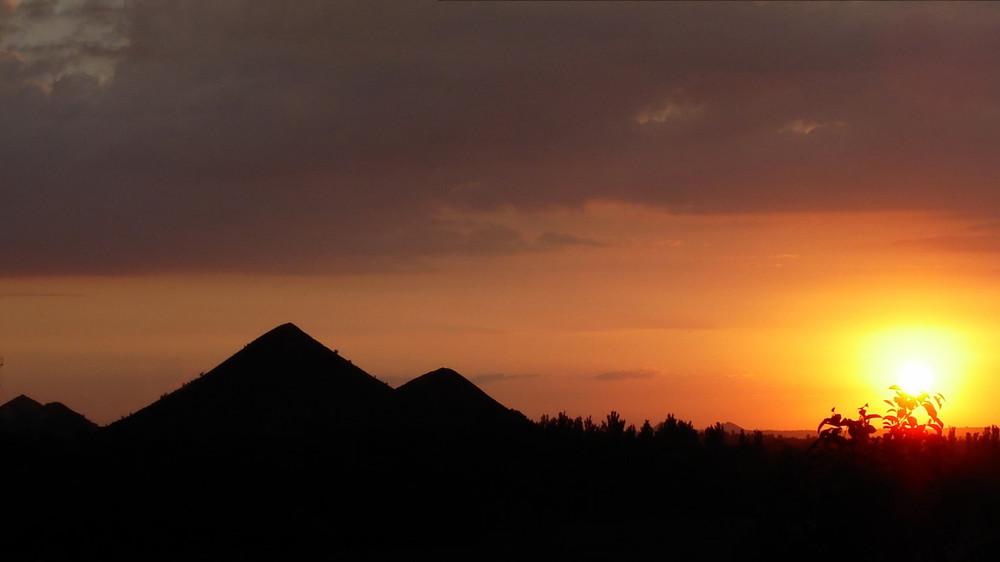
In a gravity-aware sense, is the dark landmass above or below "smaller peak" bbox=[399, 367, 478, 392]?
below

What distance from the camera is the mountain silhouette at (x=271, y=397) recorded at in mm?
21922

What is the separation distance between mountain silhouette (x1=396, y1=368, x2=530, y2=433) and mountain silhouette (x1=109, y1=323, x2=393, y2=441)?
114 centimetres

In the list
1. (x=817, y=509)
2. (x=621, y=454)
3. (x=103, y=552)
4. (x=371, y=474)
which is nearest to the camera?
(x=817, y=509)

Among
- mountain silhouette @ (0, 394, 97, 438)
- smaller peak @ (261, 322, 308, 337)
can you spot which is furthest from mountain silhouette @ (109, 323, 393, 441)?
mountain silhouette @ (0, 394, 97, 438)

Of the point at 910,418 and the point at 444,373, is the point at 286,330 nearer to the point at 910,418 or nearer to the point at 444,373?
the point at 444,373

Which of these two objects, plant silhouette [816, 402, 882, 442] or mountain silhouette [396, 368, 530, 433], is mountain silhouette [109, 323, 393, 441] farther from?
plant silhouette [816, 402, 882, 442]

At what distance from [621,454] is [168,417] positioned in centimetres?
1053

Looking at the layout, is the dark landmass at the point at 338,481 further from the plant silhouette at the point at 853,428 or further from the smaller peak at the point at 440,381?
the plant silhouette at the point at 853,428

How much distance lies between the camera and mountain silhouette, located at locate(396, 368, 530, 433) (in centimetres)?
2491

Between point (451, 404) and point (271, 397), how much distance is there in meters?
5.38

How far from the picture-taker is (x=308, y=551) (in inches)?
752

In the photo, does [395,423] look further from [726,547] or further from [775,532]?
[775,532]

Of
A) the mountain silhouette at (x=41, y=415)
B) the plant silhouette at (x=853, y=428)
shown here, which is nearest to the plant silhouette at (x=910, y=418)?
the plant silhouette at (x=853, y=428)

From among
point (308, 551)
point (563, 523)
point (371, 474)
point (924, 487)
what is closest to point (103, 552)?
point (308, 551)
